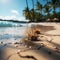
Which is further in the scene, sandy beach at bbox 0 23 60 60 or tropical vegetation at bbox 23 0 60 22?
tropical vegetation at bbox 23 0 60 22

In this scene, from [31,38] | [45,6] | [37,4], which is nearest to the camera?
[31,38]

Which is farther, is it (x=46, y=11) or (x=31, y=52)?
(x=46, y=11)

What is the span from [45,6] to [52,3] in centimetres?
638

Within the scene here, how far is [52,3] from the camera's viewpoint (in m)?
38.9

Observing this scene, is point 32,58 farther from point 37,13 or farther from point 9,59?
point 37,13

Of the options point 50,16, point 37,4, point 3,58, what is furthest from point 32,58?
point 37,4

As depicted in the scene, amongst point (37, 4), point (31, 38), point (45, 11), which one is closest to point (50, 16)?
point (45, 11)

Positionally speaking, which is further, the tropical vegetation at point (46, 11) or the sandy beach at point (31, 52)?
the tropical vegetation at point (46, 11)

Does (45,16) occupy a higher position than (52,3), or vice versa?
(52,3)

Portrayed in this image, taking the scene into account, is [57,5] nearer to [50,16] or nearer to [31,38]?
[50,16]

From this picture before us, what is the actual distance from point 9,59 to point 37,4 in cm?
4663

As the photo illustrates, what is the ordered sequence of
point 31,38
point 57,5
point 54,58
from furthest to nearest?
1. point 57,5
2. point 31,38
3. point 54,58

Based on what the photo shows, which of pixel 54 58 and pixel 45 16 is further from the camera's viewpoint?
pixel 45 16

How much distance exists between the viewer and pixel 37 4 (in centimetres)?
4838
